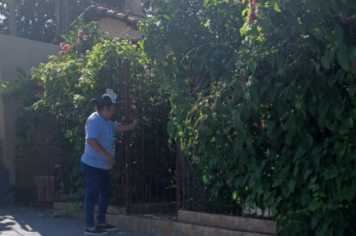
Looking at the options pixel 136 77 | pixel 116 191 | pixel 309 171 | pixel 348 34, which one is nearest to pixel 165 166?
pixel 116 191

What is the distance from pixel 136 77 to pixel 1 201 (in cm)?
428

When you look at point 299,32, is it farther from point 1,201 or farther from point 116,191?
point 1,201

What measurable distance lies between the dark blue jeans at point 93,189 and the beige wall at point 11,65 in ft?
14.0

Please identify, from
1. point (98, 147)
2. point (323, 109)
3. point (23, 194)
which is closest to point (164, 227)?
point (98, 147)

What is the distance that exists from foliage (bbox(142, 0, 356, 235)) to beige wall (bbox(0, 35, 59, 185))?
565 centimetres

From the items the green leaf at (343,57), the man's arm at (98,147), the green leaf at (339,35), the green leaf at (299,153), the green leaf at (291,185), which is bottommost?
the green leaf at (291,185)

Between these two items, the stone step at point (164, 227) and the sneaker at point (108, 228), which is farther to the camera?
the sneaker at point (108, 228)

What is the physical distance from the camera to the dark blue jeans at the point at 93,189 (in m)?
7.83

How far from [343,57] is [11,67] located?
27.6 ft

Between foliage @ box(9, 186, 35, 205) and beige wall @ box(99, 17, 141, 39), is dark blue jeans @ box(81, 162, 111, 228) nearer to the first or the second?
foliage @ box(9, 186, 35, 205)

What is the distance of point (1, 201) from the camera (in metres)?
11.6

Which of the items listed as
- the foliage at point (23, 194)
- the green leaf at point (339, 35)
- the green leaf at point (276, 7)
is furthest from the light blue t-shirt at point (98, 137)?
the foliage at point (23, 194)

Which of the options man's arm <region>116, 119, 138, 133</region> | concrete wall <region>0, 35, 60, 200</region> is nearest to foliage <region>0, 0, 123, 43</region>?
concrete wall <region>0, 35, 60, 200</region>

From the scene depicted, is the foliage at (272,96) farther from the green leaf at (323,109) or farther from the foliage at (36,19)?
the foliage at (36,19)
